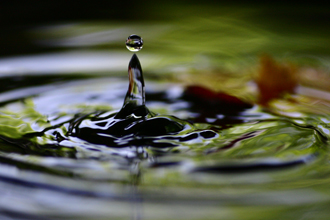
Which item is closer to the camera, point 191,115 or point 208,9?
point 191,115

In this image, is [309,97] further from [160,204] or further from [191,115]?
[160,204]

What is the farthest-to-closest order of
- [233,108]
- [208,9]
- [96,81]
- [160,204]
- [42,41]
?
[208,9] < [42,41] < [96,81] < [233,108] < [160,204]

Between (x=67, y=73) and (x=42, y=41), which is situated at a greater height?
(x=42, y=41)

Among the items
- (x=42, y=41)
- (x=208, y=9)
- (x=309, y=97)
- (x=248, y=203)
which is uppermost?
(x=208, y=9)

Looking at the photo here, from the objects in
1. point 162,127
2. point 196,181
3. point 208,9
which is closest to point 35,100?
point 162,127

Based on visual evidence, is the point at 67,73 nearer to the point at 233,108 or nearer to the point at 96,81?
the point at 96,81

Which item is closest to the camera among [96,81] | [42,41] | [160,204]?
[160,204]
